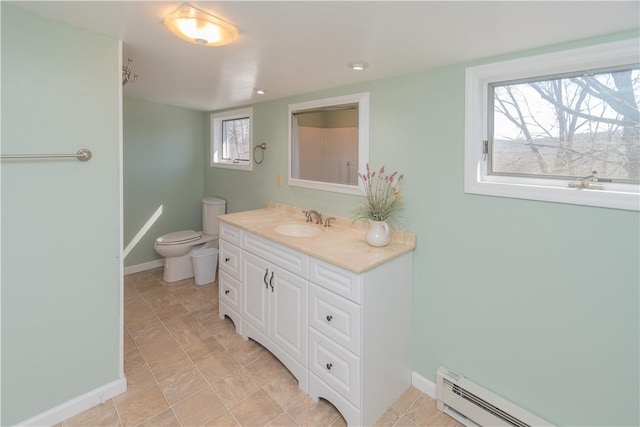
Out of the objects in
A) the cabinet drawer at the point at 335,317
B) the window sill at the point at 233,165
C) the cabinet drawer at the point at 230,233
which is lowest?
the cabinet drawer at the point at 335,317

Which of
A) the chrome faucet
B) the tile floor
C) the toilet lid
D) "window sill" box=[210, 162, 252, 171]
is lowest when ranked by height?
the tile floor

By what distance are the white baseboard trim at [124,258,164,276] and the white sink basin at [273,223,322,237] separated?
2.26 metres

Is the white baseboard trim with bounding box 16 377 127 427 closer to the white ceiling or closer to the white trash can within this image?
the white trash can

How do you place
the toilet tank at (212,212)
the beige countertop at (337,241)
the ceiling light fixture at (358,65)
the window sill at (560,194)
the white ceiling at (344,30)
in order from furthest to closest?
the toilet tank at (212,212) → the ceiling light fixture at (358,65) → the beige countertop at (337,241) → the window sill at (560,194) → the white ceiling at (344,30)

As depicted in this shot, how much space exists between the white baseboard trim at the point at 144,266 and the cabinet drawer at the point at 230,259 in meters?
1.65

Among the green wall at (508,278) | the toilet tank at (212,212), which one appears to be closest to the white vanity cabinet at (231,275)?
the toilet tank at (212,212)

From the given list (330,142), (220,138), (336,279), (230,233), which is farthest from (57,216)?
(220,138)

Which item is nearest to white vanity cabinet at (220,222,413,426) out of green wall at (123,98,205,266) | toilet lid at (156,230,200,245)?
toilet lid at (156,230,200,245)

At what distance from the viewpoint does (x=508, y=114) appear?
66.7 inches

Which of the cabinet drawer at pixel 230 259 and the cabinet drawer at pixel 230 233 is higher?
the cabinet drawer at pixel 230 233

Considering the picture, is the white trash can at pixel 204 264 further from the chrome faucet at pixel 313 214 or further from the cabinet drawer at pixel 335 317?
the cabinet drawer at pixel 335 317

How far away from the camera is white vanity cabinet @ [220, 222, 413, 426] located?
1651mm

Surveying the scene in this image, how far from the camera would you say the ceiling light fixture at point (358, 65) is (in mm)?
1831

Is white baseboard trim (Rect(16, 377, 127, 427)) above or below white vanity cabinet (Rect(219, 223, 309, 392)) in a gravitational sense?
below
